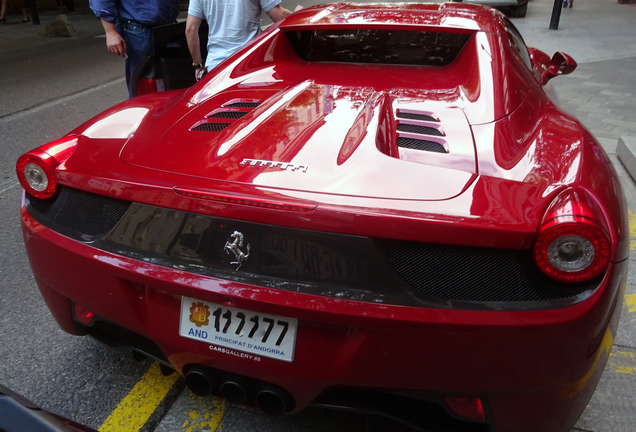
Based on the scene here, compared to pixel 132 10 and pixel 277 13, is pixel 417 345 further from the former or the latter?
pixel 132 10

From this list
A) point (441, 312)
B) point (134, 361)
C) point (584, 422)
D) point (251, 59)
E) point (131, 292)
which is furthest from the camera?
point (251, 59)

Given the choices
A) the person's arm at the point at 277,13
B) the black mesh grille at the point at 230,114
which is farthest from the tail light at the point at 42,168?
the person's arm at the point at 277,13

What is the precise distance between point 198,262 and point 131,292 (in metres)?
0.25

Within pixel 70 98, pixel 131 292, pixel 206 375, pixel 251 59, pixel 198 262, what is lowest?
pixel 70 98

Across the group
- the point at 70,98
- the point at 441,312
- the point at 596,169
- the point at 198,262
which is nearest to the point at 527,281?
the point at 441,312

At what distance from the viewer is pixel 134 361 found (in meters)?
2.30

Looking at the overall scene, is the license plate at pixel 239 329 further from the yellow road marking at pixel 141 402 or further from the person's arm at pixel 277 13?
the person's arm at pixel 277 13

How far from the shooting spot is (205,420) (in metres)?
2.01

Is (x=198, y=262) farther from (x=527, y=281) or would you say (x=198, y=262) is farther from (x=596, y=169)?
(x=596, y=169)

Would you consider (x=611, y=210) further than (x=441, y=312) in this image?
Yes

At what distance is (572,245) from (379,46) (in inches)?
62.9

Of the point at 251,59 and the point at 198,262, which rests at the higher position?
the point at 251,59

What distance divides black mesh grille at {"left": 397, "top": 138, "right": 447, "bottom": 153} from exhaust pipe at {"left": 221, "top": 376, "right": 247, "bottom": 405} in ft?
2.89

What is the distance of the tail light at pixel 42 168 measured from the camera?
1810mm
